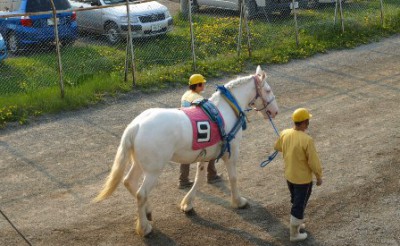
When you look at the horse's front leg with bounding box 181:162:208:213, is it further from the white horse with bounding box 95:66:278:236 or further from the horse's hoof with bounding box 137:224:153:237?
the horse's hoof with bounding box 137:224:153:237

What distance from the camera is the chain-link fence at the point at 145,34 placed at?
15.8 metres

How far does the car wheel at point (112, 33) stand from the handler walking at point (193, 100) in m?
7.42

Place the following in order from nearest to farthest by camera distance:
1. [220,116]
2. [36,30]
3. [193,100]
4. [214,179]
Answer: [220,116], [193,100], [214,179], [36,30]

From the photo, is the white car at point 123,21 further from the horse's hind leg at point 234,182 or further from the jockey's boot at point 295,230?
A: the jockey's boot at point 295,230

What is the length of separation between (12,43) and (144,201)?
893 centimetres

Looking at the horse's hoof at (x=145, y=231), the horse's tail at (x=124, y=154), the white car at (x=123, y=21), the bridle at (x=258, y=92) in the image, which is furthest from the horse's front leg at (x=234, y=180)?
the white car at (x=123, y=21)

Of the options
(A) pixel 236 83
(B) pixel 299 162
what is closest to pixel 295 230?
(B) pixel 299 162

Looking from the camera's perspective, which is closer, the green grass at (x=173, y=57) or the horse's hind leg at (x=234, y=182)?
the horse's hind leg at (x=234, y=182)

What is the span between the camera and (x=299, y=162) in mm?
8703

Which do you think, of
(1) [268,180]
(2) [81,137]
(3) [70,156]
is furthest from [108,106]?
(1) [268,180]

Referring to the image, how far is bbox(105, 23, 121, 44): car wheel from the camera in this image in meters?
17.8

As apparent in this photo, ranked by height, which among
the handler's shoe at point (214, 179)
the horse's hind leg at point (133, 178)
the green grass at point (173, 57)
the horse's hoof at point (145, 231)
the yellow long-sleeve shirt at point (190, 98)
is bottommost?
the handler's shoe at point (214, 179)

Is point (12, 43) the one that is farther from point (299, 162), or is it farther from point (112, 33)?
point (299, 162)

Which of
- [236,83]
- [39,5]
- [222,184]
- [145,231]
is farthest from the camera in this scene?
[39,5]
